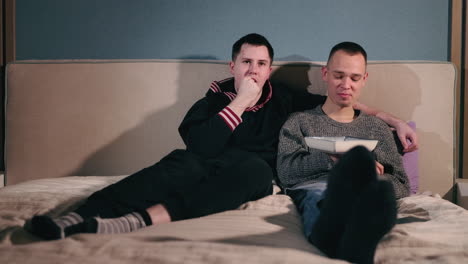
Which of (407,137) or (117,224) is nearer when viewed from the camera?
(117,224)

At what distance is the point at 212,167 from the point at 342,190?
0.63m

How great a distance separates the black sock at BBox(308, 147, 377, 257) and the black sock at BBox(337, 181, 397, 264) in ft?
0.11

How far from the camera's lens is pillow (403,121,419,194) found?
144 cm

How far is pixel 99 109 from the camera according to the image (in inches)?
66.8

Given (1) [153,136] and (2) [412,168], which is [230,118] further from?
(2) [412,168]

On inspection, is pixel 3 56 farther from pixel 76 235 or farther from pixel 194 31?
pixel 76 235

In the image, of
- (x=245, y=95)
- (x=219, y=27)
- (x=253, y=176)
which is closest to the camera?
(x=253, y=176)

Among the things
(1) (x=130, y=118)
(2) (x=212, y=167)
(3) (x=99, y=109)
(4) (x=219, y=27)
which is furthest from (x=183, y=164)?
(4) (x=219, y=27)

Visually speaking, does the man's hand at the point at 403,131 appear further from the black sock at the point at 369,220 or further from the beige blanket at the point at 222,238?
the black sock at the point at 369,220

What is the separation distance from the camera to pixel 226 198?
3.50 ft

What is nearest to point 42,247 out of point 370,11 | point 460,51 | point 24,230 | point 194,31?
point 24,230

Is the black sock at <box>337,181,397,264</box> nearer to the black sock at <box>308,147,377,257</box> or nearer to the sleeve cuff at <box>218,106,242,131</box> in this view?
the black sock at <box>308,147,377,257</box>

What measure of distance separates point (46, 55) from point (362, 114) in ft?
Result: 5.54

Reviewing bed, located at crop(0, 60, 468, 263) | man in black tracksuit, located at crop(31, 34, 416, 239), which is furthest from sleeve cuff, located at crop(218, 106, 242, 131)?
bed, located at crop(0, 60, 468, 263)
